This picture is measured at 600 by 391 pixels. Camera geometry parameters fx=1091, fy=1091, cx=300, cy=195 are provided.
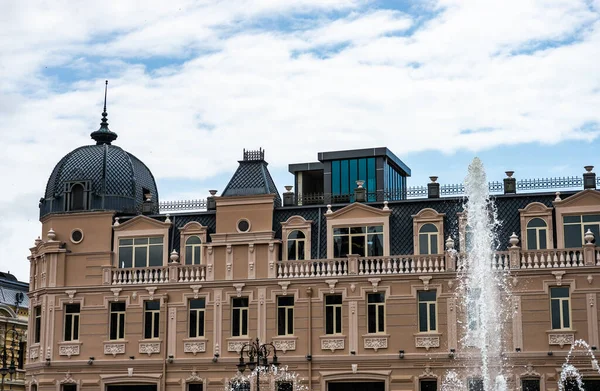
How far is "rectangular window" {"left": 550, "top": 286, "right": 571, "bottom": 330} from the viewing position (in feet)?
152

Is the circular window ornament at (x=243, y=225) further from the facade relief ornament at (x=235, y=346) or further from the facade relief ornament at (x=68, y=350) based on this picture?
the facade relief ornament at (x=68, y=350)

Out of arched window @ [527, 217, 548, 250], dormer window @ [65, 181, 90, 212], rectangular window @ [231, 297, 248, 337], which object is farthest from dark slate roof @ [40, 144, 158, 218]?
arched window @ [527, 217, 548, 250]

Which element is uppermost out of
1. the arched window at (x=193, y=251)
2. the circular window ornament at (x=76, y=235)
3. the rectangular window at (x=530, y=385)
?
the circular window ornament at (x=76, y=235)

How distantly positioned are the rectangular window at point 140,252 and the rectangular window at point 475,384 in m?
15.9

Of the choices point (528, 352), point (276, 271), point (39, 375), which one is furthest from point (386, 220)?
point (39, 375)

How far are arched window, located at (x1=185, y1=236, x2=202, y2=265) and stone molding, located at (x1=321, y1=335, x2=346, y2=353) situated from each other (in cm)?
747

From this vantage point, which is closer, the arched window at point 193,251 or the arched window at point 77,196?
the arched window at point 193,251

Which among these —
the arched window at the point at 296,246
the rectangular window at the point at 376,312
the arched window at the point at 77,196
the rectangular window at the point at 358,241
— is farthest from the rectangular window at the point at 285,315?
the arched window at the point at 77,196

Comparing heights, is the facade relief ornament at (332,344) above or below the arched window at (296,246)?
below

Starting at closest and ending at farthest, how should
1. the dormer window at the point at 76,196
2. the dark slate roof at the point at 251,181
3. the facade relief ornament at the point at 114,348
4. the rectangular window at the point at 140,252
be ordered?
the facade relief ornament at the point at 114,348 → the dark slate roof at the point at 251,181 → the rectangular window at the point at 140,252 → the dormer window at the point at 76,196

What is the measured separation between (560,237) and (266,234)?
13.3 m

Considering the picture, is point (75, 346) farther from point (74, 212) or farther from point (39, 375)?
point (74, 212)

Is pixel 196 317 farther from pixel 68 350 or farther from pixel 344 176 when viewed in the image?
pixel 344 176

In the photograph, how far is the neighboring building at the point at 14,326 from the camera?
6600 cm
